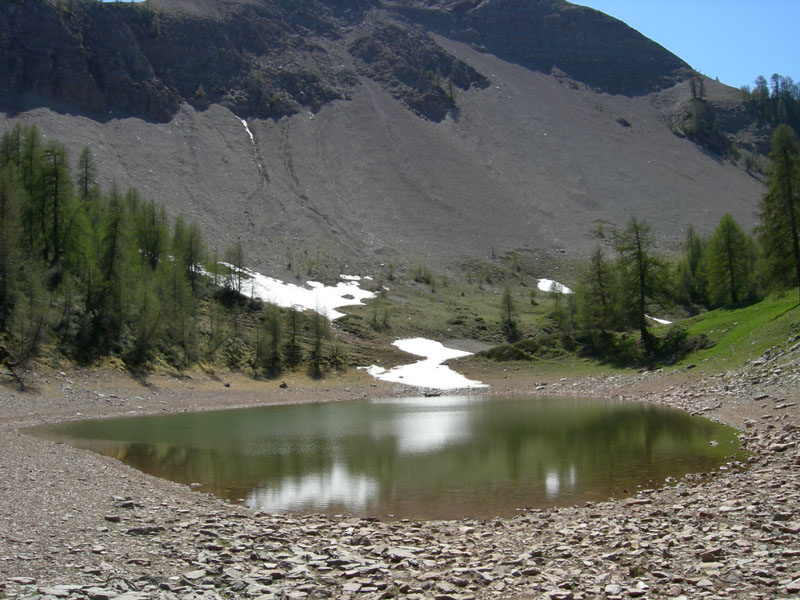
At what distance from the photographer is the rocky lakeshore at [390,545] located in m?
10.0

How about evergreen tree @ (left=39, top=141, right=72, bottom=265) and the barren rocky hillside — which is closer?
evergreen tree @ (left=39, top=141, right=72, bottom=265)

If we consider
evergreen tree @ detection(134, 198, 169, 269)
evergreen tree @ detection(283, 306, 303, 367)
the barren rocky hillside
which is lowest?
evergreen tree @ detection(283, 306, 303, 367)

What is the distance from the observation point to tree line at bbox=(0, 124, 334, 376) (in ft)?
151

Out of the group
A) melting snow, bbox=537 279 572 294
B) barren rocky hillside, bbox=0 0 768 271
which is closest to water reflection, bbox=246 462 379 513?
barren rocky hillside, bbox=0 0 768 271

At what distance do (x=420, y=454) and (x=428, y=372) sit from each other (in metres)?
40.8

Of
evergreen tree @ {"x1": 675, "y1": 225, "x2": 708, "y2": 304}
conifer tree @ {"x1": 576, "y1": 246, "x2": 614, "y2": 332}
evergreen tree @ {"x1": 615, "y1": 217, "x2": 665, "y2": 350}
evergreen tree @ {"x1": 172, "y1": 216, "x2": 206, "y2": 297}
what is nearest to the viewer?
evergreen tree @ {"x1": 615, "y1": 217, "x2": 665, "y2": 350}

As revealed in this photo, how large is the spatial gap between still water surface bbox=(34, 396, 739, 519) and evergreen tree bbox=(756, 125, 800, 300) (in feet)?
51.9

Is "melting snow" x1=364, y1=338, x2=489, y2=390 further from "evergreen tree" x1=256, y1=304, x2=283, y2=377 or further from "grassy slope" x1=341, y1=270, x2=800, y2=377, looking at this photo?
"evergreen tree" x1=256, y1=304, x2=283, y2=377

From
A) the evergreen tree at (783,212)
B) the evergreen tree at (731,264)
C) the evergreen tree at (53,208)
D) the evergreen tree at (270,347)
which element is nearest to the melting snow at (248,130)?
the evergreen tree at (270,347)

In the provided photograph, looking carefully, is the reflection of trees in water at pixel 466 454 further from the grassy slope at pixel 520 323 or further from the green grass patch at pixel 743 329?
the grassy slope at pixel 520 323

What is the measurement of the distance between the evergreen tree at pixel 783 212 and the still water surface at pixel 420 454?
15.8 metres

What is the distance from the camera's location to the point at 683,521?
13.3 meters

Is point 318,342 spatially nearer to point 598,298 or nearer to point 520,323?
point 598,298

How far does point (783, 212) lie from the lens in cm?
4378
